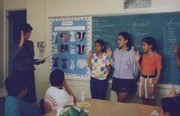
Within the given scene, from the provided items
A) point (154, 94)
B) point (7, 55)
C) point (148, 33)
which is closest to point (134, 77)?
point (154, 94)

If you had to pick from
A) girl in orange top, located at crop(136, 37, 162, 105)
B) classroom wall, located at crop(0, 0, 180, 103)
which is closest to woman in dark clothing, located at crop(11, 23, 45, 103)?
classroom wall, located at crop(0, 0, 180, 103)

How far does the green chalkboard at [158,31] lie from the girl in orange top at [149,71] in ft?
0.56

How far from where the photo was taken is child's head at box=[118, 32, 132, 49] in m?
3.71

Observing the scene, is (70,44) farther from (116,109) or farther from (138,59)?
(116,109)

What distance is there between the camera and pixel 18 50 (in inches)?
136

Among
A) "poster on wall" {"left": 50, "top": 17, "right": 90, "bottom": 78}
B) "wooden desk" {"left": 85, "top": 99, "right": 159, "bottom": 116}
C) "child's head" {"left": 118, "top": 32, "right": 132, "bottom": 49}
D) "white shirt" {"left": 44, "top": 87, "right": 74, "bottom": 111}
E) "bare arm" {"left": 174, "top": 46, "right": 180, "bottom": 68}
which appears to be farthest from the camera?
"poster on wall" {"left": 50, "top": 17, "right": 90, "bottom": 78}

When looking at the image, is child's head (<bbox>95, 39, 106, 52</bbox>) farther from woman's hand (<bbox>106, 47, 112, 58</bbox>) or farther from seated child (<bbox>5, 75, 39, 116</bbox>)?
seated child (<bbox>5, 75, 39, 116</bbox>)

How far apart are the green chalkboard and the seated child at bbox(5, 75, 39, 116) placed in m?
2.15

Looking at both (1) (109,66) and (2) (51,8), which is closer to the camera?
(1) (109,66)

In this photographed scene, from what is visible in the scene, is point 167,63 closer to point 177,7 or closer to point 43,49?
point 177,7

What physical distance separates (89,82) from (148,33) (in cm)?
132

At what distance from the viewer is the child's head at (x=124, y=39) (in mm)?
3711

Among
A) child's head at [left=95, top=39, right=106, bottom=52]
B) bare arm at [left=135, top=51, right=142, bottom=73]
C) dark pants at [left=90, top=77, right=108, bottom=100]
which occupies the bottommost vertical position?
dark pants at [left=90, top=77, right=108, bottom=100]

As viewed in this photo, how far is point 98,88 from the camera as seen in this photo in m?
3.88
